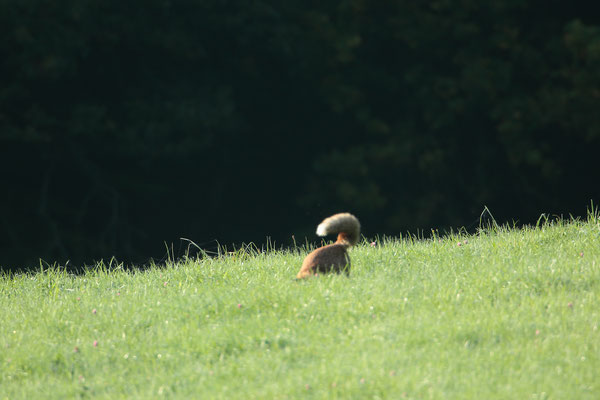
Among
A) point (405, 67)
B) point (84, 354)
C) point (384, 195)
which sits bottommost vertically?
point (384, 195)

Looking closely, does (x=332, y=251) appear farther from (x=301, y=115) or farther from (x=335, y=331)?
(x=301, y=115)

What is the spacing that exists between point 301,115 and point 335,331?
49.8ft

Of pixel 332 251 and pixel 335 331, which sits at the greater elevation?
pixel 332 251

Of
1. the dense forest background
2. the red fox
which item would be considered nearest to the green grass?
the red fox

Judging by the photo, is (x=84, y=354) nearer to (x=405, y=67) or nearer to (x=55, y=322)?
(x=55, y=322)

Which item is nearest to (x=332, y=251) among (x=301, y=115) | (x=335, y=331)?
(x=335, y=331)

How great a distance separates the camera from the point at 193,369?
4.04m

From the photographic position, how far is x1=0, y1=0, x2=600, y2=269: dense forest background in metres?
16.0

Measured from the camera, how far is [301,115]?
62.8 feet

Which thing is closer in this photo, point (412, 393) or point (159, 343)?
point (412, 393)

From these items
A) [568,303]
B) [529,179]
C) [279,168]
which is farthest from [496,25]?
[568,303]

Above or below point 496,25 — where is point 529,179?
below

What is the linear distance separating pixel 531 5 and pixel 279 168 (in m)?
7.38

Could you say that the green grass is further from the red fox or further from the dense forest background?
the dense forest background
